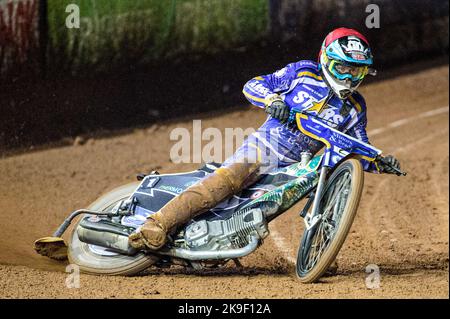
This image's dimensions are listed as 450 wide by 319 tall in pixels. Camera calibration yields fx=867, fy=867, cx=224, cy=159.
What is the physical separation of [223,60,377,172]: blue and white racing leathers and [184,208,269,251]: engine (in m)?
0.46

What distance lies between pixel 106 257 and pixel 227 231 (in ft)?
3.41

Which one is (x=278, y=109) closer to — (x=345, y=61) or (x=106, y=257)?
(x=345, y=61)

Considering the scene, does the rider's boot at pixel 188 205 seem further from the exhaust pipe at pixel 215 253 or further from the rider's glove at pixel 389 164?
the rider's glove at pixel 389 164

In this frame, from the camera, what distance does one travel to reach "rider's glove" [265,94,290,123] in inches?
260

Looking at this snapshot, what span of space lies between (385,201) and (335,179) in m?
4.45

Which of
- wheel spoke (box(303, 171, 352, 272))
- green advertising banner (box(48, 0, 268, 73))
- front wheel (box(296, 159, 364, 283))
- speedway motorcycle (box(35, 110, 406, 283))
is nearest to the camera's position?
front wheel (box(296, 159, 364, 283))

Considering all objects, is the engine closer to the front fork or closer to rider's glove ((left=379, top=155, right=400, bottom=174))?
the front fork

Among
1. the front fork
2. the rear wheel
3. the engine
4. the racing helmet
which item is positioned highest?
the racing helmet

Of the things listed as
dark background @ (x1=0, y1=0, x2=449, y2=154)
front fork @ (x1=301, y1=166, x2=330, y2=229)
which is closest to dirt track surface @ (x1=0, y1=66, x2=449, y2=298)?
dark background @ (x1=0, y1=0, x2=449, y2=154)

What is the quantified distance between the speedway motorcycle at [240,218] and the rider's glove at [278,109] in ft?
0.55

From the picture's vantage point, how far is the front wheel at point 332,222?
6.26 m

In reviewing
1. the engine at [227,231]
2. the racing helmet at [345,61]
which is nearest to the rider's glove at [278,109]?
the racing helmet at [345,61]

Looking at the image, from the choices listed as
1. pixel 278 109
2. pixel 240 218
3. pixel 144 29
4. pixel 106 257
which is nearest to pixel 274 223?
pixel 240 218

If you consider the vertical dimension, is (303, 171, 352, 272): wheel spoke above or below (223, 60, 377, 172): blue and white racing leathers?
below
